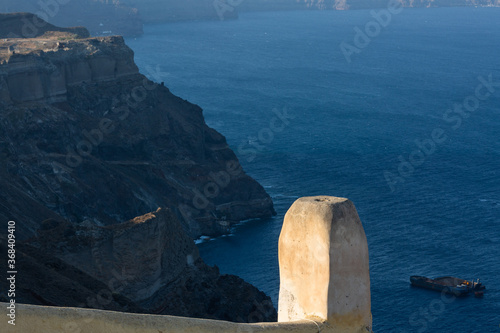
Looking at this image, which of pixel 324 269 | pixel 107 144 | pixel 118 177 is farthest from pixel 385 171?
pixel 324 269

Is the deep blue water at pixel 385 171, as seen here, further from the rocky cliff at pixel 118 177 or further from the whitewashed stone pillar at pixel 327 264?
the whitewashed stone pillar at pixel 327 264

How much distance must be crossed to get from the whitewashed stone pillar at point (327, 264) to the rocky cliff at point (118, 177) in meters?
33.2

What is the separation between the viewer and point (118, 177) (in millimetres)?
91812

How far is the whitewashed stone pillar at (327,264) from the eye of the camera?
1179 cm

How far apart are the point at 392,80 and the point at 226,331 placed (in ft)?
618

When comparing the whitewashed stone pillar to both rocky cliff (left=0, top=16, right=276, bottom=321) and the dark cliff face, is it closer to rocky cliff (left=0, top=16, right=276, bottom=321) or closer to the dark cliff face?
rocky cliff (left=0, top=16, right=276, bottom=321)

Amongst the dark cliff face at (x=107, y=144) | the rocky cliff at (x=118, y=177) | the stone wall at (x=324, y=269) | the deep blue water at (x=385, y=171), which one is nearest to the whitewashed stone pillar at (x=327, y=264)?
the stone wall at (x=324, y=269)

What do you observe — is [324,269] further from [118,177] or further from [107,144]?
[107,144]

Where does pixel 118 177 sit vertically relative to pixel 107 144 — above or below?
below

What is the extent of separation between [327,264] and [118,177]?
268ft

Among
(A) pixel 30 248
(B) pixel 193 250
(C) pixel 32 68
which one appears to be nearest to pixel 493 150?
(C) pixel 32 68

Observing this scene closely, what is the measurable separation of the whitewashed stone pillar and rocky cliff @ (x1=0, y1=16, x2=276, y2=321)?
109ft

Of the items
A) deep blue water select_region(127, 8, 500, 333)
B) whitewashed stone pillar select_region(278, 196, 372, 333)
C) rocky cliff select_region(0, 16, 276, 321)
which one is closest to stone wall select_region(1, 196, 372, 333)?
whitewashed stone pillar select_region(278, 196, 372, 333)

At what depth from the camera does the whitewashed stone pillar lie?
11789 millimetres
